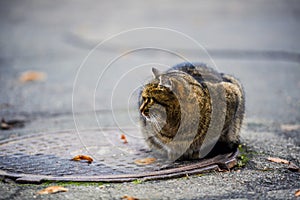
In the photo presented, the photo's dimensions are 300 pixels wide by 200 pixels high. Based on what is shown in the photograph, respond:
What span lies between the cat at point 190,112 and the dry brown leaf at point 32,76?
3583mm

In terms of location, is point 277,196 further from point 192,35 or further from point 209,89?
point 192,35

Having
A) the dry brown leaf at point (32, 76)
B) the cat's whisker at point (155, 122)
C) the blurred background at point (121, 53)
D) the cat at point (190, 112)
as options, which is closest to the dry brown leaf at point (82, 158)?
the cat at point (190, 112)

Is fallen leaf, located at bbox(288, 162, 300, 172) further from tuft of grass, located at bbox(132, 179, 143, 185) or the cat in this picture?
tuft of grass, located at bbox(132, 179, 143, 185)

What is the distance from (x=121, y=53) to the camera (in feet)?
26.8

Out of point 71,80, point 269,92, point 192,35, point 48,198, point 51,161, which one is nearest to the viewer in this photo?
point 48,198

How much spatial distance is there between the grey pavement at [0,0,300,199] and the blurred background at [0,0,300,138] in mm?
18

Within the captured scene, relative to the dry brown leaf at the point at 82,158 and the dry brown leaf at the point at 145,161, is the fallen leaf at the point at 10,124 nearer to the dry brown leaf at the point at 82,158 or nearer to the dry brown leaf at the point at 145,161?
the dry brown leaf at the point at 82,158

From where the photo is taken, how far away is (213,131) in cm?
377

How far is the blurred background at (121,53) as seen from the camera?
573cm

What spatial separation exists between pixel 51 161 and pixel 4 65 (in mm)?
4339

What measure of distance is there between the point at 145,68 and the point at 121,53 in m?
0.84

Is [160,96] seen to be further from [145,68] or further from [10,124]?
[145,68]

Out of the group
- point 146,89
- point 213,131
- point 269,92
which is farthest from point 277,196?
point 269,92

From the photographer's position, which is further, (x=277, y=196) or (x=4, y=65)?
(x=4, y=65)
